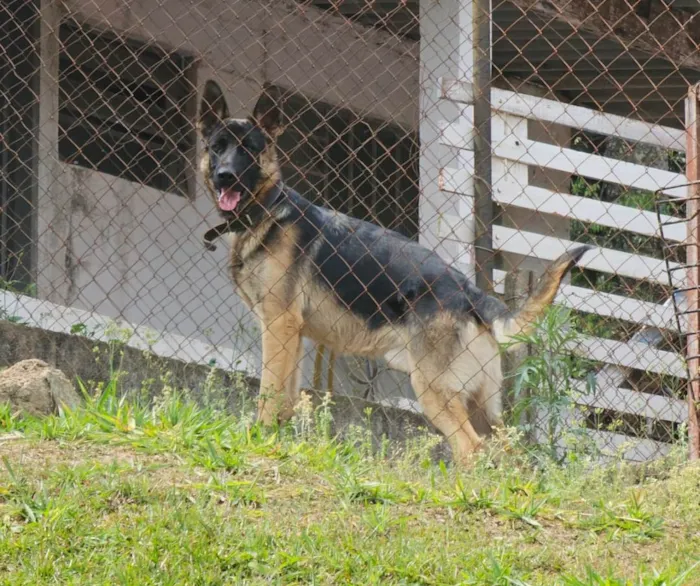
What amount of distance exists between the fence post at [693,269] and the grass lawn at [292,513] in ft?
1.33

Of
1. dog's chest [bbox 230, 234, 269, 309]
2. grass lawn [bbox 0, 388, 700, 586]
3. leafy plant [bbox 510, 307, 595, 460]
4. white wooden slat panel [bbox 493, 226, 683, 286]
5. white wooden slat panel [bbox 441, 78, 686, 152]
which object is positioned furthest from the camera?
white wooden slat panel [bbox 493, 226, 683, 286]

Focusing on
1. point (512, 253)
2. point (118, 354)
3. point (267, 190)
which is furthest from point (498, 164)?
point (118, 354)

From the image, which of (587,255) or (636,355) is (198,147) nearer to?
(587,255)

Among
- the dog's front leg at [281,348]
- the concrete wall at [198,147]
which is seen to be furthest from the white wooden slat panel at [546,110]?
the dog's front leg at [281,348]

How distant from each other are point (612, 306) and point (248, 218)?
8.70 ft

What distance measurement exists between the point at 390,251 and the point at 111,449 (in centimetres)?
261

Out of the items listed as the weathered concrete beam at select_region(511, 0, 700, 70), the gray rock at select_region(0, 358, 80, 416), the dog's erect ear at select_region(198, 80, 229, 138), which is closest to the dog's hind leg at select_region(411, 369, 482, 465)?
the dog's erect ear at select_region(198, 80, 229, 138)

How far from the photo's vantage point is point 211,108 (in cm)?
713

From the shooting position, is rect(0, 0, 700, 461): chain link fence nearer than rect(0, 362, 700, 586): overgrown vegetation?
No

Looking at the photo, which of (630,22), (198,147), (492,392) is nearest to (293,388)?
(492,392)

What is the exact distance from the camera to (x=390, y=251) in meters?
7.17

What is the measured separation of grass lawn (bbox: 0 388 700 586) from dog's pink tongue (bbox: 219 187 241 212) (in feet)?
6.61

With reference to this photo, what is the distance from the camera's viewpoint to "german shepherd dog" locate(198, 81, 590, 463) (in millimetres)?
7020

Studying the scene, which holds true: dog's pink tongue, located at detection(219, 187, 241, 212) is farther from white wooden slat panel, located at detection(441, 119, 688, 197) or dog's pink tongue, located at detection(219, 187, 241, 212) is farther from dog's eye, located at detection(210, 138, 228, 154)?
white wooden slat panel, located at detection(441, 119, 688, 197)
